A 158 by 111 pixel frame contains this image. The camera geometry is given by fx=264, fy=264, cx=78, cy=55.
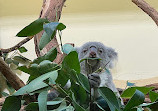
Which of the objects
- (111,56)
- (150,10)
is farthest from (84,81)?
(150,10)

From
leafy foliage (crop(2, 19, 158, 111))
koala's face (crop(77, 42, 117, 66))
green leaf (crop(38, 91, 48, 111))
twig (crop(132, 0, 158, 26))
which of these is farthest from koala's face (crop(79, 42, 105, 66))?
green leaf (crop(38, 91, 48, 111))

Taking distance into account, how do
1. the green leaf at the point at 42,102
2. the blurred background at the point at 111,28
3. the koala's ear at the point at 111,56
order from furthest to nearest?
the blurred background at the point at 111,28 → the koala's ear at the point at 111,56 → the green leaf at the point at 42,102

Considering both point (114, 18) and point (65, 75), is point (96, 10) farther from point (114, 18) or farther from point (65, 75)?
point (65, 75)

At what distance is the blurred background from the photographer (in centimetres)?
339

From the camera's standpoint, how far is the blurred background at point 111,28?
3395 mm

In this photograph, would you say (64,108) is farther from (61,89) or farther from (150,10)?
(150,10)

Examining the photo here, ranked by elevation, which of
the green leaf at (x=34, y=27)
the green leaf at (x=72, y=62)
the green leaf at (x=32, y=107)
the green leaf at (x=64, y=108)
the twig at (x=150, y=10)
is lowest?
the green leaf at (x=32, y=107)

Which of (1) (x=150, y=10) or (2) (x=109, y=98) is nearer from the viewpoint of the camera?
(2) (x=109, y=98)

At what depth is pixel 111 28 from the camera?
3455 millimetres

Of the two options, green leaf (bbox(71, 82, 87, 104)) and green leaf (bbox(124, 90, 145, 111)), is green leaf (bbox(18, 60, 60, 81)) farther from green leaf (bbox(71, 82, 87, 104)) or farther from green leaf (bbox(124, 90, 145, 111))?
green leaf (bbox(124, 90, 145, 111))

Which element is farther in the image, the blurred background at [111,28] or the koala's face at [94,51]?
the blurred background at [111,28]

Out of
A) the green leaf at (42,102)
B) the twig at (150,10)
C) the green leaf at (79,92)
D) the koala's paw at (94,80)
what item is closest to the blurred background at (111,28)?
the twig at (150,10)

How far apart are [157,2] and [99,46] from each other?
1696mm

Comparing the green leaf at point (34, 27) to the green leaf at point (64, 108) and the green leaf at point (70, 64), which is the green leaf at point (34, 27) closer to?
the green leaf at point (70, 64)
